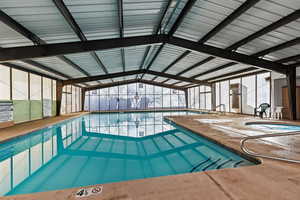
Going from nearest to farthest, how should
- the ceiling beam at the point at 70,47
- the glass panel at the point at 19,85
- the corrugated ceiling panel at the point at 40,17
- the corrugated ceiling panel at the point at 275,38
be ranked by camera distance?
the corrugated ceiling panel at the point at 40,17, the corrugated ceiling panel at the point at 275,38, the ceiling beam at the point at 70,47, the glass panel at the point at 19,85

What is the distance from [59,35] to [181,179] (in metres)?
5.27

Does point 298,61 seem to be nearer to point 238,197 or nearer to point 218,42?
point 218,42

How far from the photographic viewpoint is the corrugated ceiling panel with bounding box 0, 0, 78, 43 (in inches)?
135

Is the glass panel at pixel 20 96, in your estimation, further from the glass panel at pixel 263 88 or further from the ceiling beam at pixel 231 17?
the glass panel at pixel 263 88

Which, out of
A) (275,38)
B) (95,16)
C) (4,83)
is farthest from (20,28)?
(275,38)

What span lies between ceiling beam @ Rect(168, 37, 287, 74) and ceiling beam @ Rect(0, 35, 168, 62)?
0.71m

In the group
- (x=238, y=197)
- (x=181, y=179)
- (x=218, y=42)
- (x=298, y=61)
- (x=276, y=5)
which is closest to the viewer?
(x=238, y=197)

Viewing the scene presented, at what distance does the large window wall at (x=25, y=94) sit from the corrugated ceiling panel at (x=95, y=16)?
4213mm

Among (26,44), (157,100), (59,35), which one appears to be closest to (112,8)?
(59,35)

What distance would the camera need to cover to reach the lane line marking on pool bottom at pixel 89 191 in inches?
68.2

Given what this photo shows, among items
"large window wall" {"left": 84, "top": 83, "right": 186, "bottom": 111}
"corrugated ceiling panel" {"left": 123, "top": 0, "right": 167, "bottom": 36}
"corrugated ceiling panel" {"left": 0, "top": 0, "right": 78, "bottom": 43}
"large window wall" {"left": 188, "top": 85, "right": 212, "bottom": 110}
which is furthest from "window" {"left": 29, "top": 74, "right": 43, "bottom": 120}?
"large window wall" {"left": 188, "top": 85, "right": 212, "bottom": 110}

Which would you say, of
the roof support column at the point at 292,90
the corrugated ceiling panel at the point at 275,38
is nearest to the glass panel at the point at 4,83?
the corrugated ceiling panel at the point at 275,38

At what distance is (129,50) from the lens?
8.12 m

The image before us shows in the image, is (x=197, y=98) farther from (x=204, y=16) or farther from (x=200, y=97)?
(x=204, y=16)
